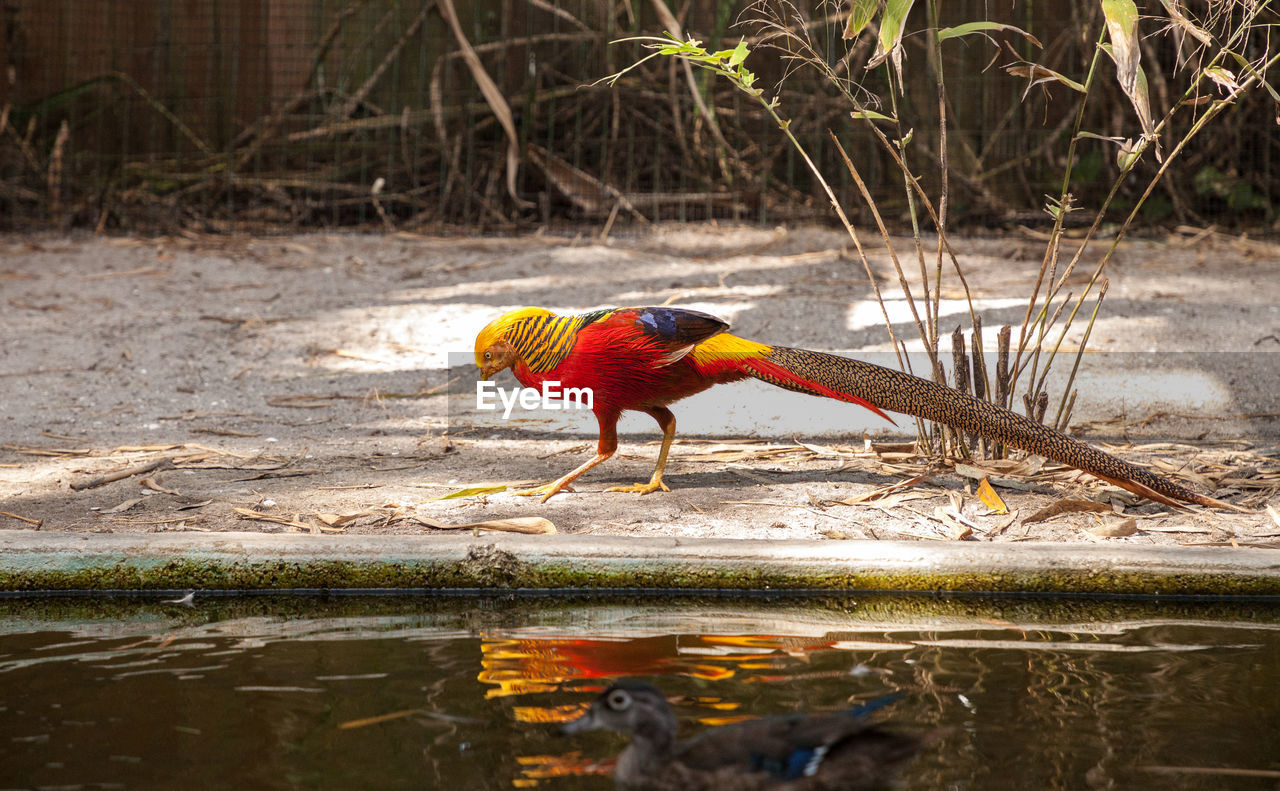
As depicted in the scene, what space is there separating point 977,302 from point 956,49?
296cm

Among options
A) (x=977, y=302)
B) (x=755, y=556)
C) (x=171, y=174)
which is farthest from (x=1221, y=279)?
(x=171, y=174)

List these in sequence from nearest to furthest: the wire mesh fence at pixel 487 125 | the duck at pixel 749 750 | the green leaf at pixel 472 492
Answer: the duck at pixel 749 750 → the green leaf at pixel 472 492 → the wire mesh fence at pixel 487 125

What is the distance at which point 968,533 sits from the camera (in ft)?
10.9

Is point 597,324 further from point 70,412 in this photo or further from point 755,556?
point 70,412

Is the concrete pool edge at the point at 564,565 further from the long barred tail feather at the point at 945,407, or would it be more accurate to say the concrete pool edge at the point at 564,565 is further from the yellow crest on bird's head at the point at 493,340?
the yellow crest on bird's head at the point at 493,340

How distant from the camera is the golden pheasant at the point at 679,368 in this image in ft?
11.5

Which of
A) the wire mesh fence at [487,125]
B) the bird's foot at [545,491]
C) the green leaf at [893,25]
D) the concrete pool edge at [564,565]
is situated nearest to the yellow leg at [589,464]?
the bird's foot at [545,491]

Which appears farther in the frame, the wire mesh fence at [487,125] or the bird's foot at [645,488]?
the wire mesh fence at [487,125]

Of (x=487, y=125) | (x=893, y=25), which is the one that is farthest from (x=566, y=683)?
(x=487, y=125)

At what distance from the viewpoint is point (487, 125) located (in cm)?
851

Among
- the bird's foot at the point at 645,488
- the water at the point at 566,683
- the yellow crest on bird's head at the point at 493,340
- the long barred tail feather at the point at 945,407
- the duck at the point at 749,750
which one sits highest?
the yellow crest on bird's head at the point at 493,340

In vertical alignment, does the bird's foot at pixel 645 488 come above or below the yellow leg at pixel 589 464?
below

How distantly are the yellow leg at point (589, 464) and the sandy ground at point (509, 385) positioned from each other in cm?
8

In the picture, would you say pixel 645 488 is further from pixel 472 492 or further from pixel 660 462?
pixel 472 492
